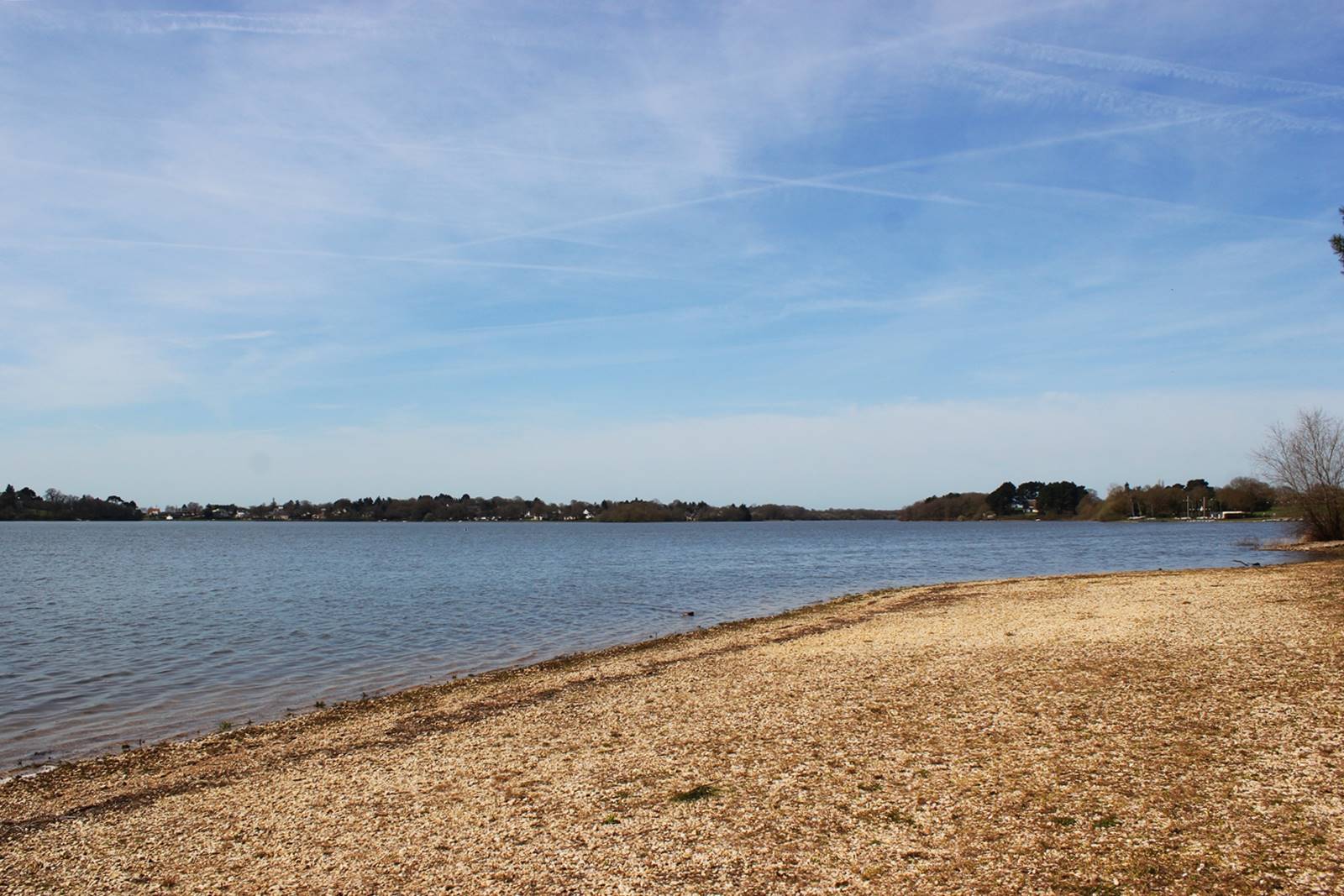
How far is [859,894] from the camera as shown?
6402 millimetres

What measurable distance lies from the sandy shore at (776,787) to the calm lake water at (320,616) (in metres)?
4.03

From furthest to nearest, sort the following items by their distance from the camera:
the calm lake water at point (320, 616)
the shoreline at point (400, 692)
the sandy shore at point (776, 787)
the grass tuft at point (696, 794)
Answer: the calm lake water at point (320, 616)
the shoreline at point (400, 692)
the grass tuft at point (696, 794)
the sandy shore at point (776, 787)

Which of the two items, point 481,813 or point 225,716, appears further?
point 225,716

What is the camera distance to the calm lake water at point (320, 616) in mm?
17578

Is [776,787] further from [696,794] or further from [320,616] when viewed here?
[320,616]

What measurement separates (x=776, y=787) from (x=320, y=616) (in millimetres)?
27937

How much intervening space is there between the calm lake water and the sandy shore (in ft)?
13.2

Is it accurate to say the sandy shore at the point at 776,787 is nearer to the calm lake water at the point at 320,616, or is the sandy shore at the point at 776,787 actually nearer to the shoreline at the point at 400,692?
the shoreline at the point at 400,692

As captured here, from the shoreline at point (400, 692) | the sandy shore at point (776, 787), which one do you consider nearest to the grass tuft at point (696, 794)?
the sandy shore at point (776, 787)

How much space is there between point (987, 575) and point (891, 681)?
121ft

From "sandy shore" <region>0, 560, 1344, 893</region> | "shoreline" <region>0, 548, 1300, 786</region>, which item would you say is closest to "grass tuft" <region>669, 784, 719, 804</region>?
"sandy shore" <region>0, 560, 1344, 893</region>

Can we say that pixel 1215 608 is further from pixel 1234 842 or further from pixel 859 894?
pixel 859 894

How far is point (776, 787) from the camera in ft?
29.3

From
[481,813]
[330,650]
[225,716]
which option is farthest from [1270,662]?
[330,650]
